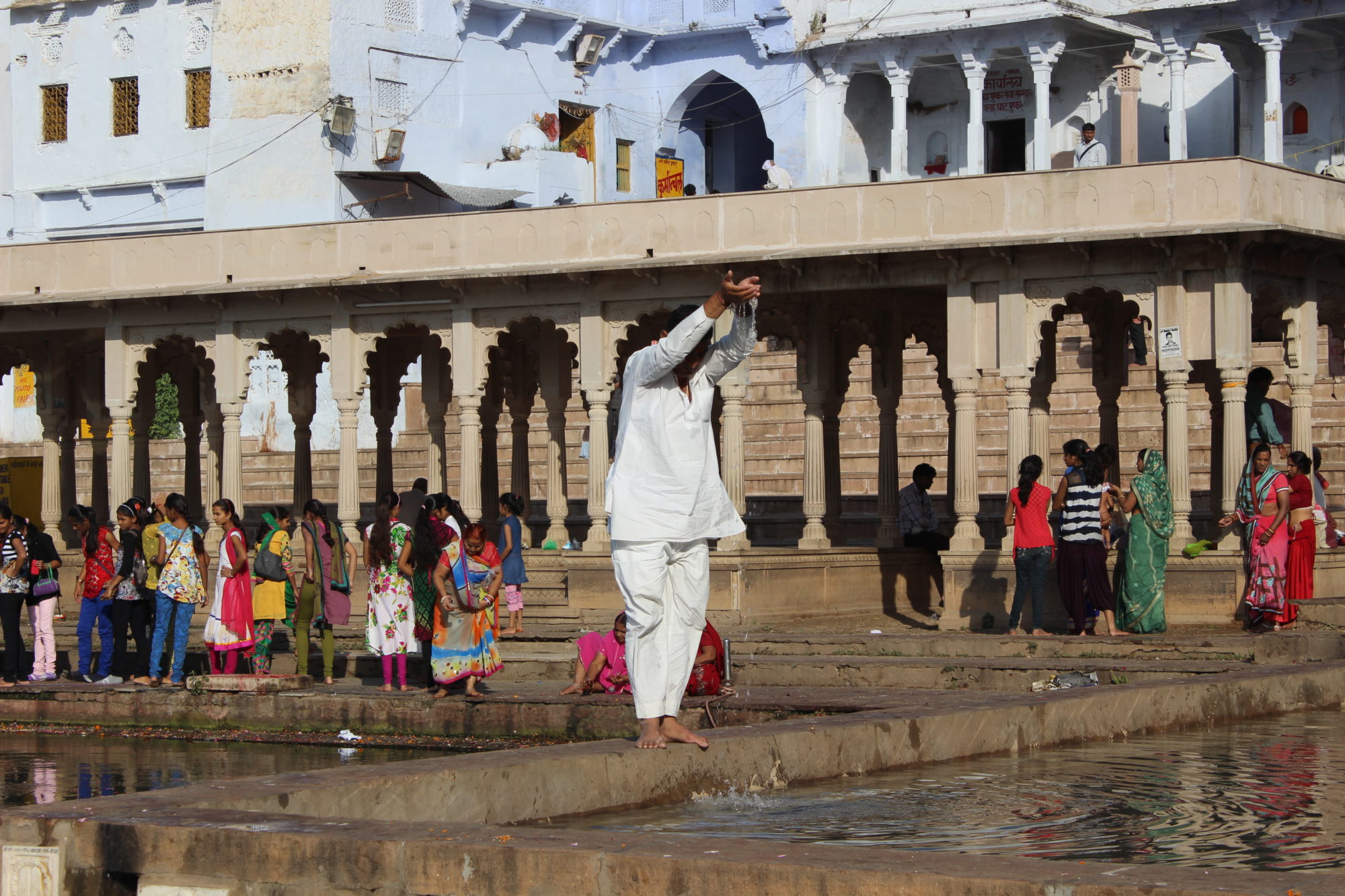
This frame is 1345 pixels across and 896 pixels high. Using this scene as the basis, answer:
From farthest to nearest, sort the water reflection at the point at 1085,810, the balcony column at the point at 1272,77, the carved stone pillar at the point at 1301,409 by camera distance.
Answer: the balcony column at the point at 1272,77 → the carved stone pillar at the point at 1301,409 → the water reflection at the point at 1085,810

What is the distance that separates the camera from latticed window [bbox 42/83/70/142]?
41875 mm

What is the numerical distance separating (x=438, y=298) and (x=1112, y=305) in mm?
7594

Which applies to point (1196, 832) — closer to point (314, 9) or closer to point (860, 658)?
point (860, 658)

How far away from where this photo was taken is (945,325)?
23766 millimetres

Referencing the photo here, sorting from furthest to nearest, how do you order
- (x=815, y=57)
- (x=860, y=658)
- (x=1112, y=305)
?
(x=815, y=57) < (x=1112, y=305) < (x=860, y=658)

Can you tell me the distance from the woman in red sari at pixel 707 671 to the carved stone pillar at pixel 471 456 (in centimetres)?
1133

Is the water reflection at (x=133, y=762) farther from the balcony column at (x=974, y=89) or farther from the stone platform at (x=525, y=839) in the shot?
Result: the balcony column at (x=974, y=89)

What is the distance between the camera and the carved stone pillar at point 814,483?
72.5ft

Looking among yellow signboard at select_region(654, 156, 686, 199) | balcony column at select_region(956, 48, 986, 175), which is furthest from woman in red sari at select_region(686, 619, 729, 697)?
yellow signboard at select_region(654, 156, 686, 199)

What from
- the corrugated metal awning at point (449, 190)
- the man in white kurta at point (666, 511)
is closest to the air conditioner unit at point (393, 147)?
the corrugated metal awning at point (449, 190)

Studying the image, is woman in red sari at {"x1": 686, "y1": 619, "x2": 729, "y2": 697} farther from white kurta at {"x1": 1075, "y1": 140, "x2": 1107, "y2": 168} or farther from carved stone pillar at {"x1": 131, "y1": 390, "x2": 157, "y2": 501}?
white kurta at {"x1": 1075, "y1": 140, "x2": 1107, "y2": 168}

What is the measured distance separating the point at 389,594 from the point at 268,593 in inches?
45.3

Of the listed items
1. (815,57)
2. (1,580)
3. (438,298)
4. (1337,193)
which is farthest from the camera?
(815,57)

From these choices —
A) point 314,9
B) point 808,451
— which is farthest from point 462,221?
point 314,9
